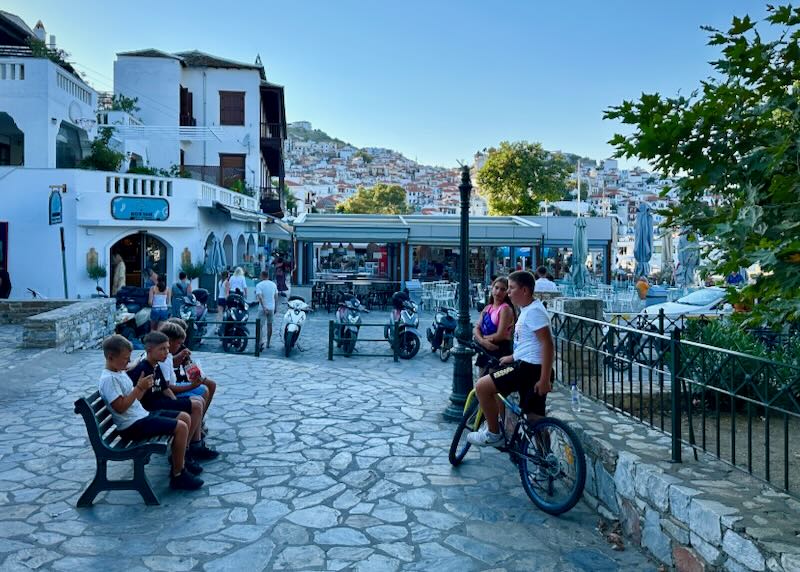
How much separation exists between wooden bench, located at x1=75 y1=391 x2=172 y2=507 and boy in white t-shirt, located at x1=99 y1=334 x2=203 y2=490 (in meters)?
0.08

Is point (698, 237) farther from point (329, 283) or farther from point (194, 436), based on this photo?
point (329, 283)

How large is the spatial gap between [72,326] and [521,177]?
33172 millimetres

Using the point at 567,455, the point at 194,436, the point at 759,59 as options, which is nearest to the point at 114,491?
the point at 194,436

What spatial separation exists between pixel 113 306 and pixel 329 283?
8167 millimetres

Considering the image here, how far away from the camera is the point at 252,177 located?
2975 cm

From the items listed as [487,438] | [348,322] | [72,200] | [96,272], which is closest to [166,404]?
[487,438]

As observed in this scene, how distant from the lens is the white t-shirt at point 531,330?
189 inches

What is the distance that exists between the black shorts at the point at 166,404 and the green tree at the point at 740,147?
396 centimetres

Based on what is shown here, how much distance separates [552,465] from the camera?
460cm

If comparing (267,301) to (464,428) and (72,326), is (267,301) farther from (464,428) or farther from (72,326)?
(464,428)

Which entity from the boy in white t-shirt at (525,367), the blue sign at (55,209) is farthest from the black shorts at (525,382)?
the blue sign at (55,209)

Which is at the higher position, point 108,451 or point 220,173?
point 220,173

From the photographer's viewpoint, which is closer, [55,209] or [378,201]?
[55,209]

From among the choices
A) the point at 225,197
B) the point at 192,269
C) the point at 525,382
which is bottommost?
the point at 525,382
